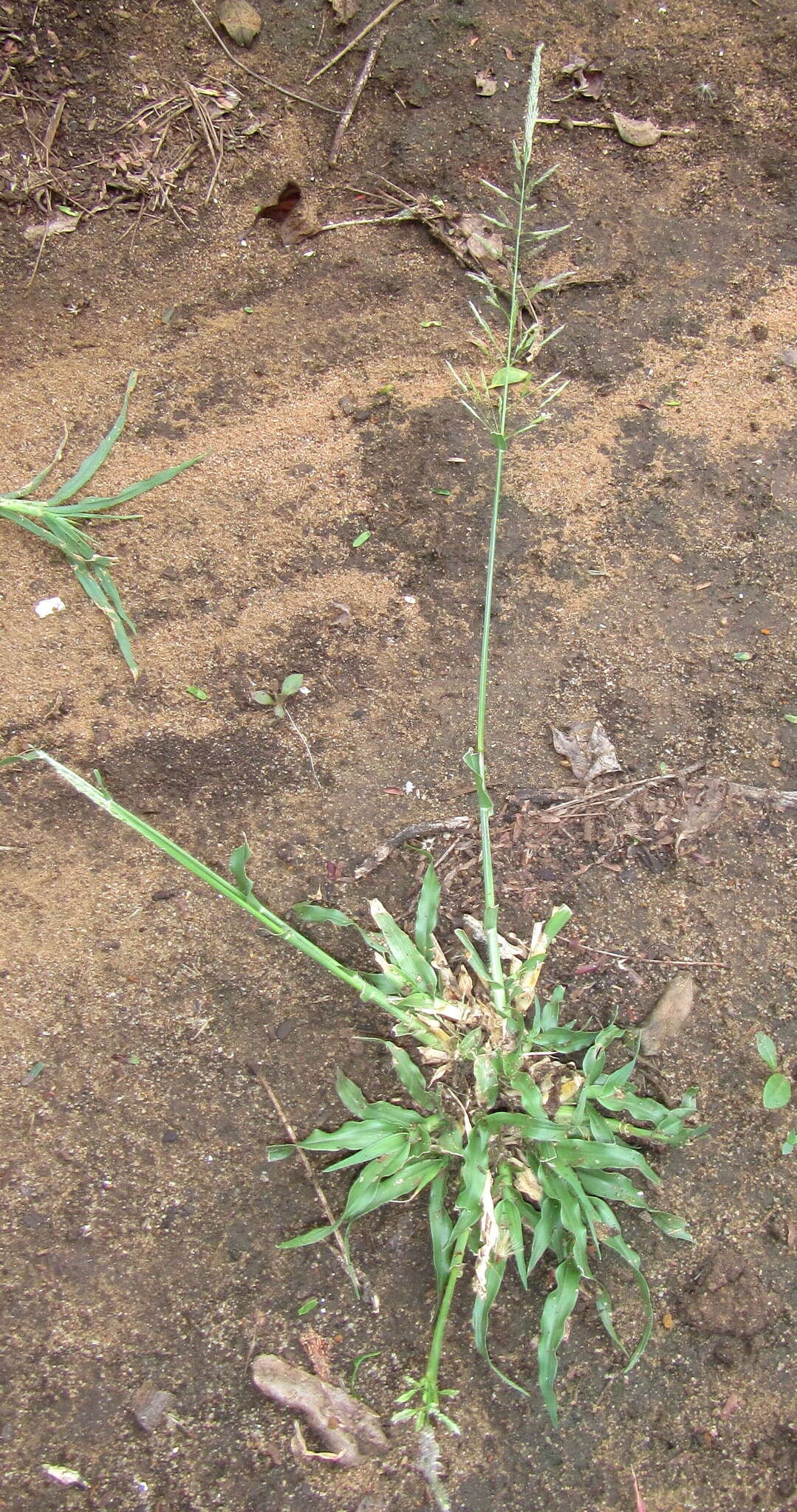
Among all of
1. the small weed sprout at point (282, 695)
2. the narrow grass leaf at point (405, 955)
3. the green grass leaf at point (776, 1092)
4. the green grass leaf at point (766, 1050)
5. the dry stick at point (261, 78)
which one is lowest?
the green grass leaf at point (776, 1092)

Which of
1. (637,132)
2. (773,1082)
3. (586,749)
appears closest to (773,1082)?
(773,1082)

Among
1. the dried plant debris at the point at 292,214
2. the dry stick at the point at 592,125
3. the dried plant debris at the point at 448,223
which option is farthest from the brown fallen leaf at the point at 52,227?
the dry stick at the point at 592,125

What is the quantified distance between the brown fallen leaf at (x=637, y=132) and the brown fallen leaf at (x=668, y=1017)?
2.46m

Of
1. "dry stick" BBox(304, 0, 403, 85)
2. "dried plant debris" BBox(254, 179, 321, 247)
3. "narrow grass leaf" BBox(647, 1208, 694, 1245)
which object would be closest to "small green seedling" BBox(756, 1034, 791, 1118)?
"narrow grass leaf" BBox(647, 1208, 694, 1245)

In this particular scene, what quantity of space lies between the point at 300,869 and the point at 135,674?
0.56 m

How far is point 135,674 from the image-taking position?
6.94 ft

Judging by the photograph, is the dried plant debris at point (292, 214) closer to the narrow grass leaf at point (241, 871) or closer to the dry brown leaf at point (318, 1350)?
the narrow grass leaf at point (241, 871)

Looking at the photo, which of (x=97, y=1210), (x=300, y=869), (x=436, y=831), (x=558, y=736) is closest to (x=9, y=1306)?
(x=97, y=1210)

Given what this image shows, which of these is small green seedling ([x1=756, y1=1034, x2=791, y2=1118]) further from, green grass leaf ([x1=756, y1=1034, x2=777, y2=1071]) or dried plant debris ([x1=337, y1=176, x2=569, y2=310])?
dried plant debris ([x1=337, y1=176, x2=569, y2=310])

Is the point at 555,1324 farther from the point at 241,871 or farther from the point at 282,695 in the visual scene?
the point at 282,695

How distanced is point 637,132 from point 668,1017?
256 centimetres

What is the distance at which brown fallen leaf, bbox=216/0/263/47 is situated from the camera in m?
2.99

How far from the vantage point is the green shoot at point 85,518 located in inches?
85.7

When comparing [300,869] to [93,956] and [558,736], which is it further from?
[558,736]
